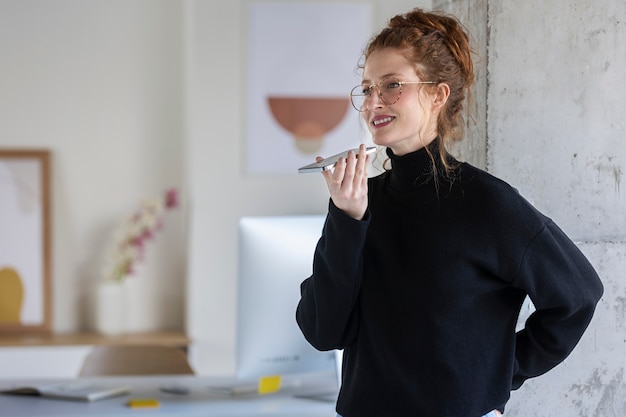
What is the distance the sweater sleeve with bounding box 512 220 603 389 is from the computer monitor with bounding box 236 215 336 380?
1.00 meters

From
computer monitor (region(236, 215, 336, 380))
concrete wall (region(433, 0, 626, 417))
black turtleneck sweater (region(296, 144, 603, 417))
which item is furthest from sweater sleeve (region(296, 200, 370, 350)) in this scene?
computer monitor (region(236, 215, 336, 380))

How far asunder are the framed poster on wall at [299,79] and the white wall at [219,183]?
6cm

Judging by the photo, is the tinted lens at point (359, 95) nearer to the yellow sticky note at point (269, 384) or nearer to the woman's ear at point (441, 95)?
the woman's ear at point (441, 95)

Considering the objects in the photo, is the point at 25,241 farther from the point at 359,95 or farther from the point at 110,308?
the point at 359,95

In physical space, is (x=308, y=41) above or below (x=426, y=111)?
above

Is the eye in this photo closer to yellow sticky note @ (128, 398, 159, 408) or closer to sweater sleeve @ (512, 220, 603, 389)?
sweater sleeve @ (512, 220, 603, 389)

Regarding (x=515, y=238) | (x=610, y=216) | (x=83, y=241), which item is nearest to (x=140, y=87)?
(x=83, y=241)

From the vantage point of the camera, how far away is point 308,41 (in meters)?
4.30

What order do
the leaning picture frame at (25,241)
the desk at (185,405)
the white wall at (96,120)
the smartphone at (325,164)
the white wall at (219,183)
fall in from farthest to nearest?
the white wall at (96,120)
the leaning picture frame at (25,241)
the white wall at (219,183)
the desk at (185,405)
the smartphone at (325,164)

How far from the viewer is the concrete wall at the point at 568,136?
200cm

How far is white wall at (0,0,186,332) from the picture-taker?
14.9 ft

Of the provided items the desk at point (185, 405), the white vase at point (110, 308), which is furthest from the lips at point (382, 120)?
the white vase at point (110, 308)

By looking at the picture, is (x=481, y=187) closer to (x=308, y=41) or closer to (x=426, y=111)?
(x=426, y=111)

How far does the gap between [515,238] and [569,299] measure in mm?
139
